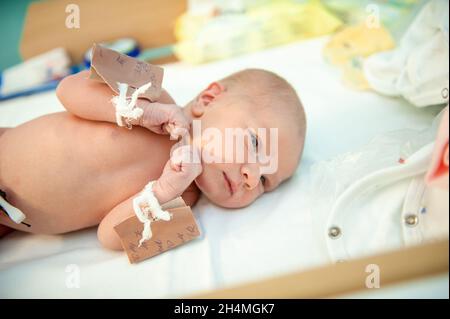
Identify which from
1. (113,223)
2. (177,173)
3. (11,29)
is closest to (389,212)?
(177,173)

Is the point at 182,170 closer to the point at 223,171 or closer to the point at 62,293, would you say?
the point at 223,171

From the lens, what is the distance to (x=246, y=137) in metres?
0.97

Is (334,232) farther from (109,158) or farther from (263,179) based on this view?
(109,158)

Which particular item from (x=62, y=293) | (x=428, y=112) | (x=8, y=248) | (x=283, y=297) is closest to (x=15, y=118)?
(x=8, y=248)

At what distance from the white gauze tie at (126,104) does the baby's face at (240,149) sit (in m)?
0.16

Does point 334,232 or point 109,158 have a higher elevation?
point 109,158

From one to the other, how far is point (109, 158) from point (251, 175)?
299 millimetres

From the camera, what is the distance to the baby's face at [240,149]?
0.96m

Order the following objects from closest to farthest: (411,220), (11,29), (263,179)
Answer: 1. (411,220)
2. (263,179)
3. (11,29)

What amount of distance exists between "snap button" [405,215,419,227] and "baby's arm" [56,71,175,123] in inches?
21.8

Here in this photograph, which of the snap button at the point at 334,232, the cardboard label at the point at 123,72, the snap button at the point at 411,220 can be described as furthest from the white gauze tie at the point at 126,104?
the snap button at the point at 411,220

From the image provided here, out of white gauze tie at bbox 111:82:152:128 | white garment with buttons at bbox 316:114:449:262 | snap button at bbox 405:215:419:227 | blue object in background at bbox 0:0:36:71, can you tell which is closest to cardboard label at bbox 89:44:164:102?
white gauze tie at bbox 111:82:152:128

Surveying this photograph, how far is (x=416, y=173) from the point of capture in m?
0.85

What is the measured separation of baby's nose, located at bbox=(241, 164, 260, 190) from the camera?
0.95 meters
